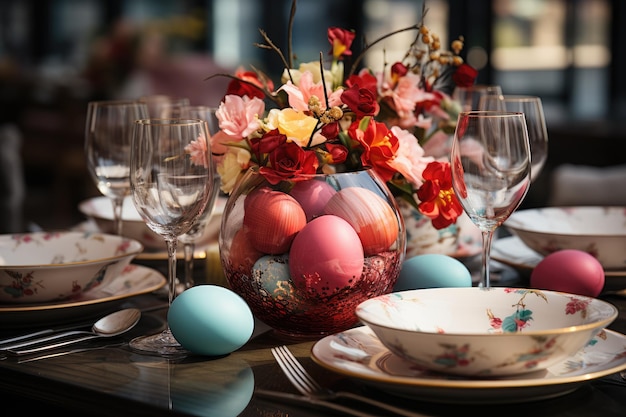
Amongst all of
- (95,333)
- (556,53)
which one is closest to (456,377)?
(95,333)

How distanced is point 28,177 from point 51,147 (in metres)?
0.45

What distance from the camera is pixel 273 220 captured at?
94 centimetres

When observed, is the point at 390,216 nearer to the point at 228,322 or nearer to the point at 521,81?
the point at 228,322

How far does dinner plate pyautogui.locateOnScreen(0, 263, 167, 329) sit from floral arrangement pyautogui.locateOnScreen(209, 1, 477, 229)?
20cm

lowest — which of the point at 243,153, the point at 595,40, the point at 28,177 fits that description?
the point at 28,177

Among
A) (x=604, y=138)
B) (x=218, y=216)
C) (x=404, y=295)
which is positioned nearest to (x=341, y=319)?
(x=404, y=295)

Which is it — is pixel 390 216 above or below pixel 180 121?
Result: below

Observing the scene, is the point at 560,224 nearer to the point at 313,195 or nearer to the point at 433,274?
the point at 433,274

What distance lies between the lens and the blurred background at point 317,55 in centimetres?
412

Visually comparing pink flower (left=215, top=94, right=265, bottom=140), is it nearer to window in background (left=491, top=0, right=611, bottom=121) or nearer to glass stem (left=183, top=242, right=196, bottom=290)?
glass stem (left=183, top=242, right=196, bottom=290)

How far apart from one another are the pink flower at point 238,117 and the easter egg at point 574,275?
412 millimetres

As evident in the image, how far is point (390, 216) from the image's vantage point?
0.97m

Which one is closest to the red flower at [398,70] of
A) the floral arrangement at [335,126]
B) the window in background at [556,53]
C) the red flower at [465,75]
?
the floral arrangement at [335,126]

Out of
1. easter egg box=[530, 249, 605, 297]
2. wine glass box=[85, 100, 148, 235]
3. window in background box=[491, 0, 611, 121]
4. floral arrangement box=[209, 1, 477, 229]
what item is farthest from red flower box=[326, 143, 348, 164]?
window in background box=[491, 0, 611, 121]
